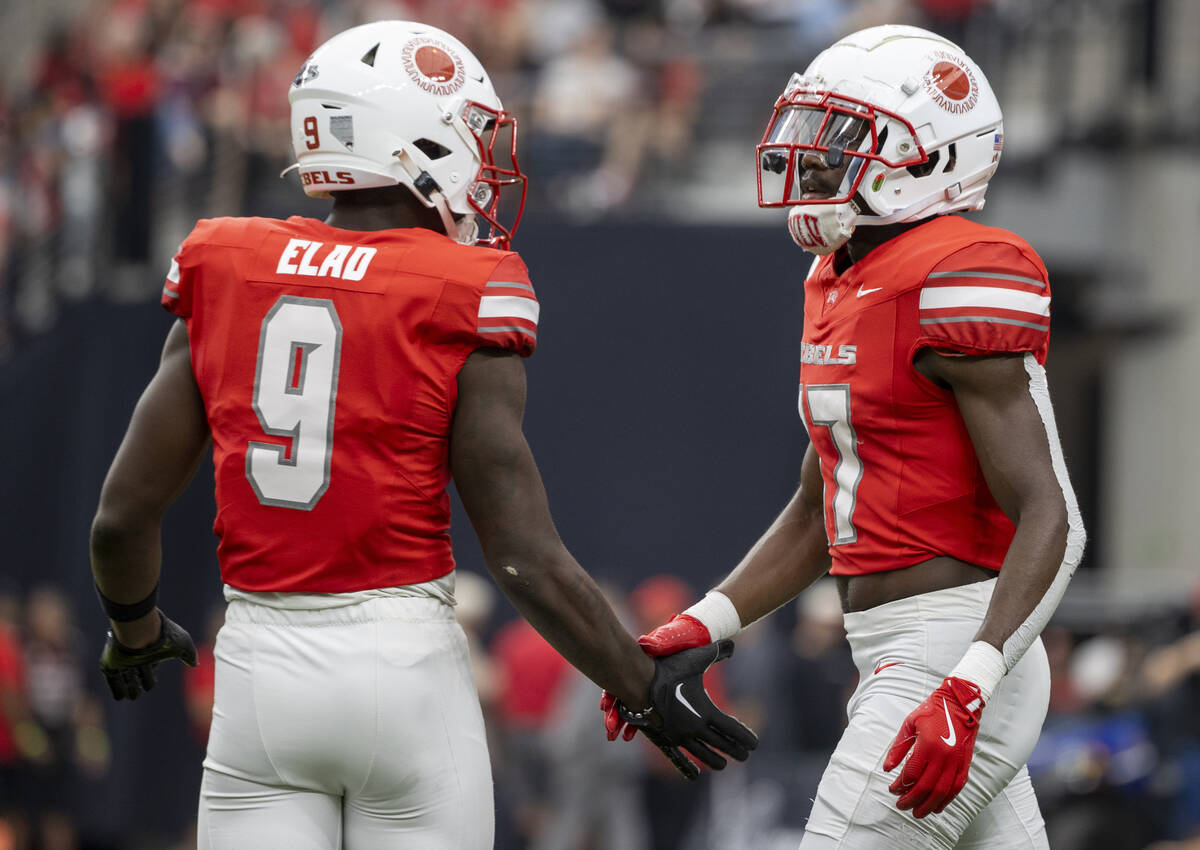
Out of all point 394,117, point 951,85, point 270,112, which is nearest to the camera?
point 394,117

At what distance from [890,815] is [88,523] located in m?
7.97

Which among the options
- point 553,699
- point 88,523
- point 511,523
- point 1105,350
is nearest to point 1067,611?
point 553,699

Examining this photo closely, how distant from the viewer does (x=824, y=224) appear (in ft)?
12.4

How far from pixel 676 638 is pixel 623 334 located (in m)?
6.33

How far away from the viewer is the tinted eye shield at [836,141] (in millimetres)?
3748

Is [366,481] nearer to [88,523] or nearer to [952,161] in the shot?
[952,161]

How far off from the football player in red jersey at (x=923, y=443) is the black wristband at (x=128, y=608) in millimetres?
1025

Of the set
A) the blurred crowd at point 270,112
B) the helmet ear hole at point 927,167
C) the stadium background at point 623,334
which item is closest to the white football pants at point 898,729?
the helmet ear hole at point 927,167

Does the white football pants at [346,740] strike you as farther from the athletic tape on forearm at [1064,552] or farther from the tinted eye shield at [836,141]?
the tinted eye shield at [836,141]

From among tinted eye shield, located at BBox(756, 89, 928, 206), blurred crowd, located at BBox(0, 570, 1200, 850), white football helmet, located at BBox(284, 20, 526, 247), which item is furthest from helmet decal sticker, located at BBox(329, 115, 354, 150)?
blurred crowd, located at BBox(0, 570, 1200, 850)

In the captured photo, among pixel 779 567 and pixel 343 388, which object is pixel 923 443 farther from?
pixel 343 388

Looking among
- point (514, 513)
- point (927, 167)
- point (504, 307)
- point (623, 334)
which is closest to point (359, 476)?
point (514, 513)

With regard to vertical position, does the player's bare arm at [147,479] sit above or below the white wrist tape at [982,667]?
above

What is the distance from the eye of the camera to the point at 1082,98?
38.9ft
